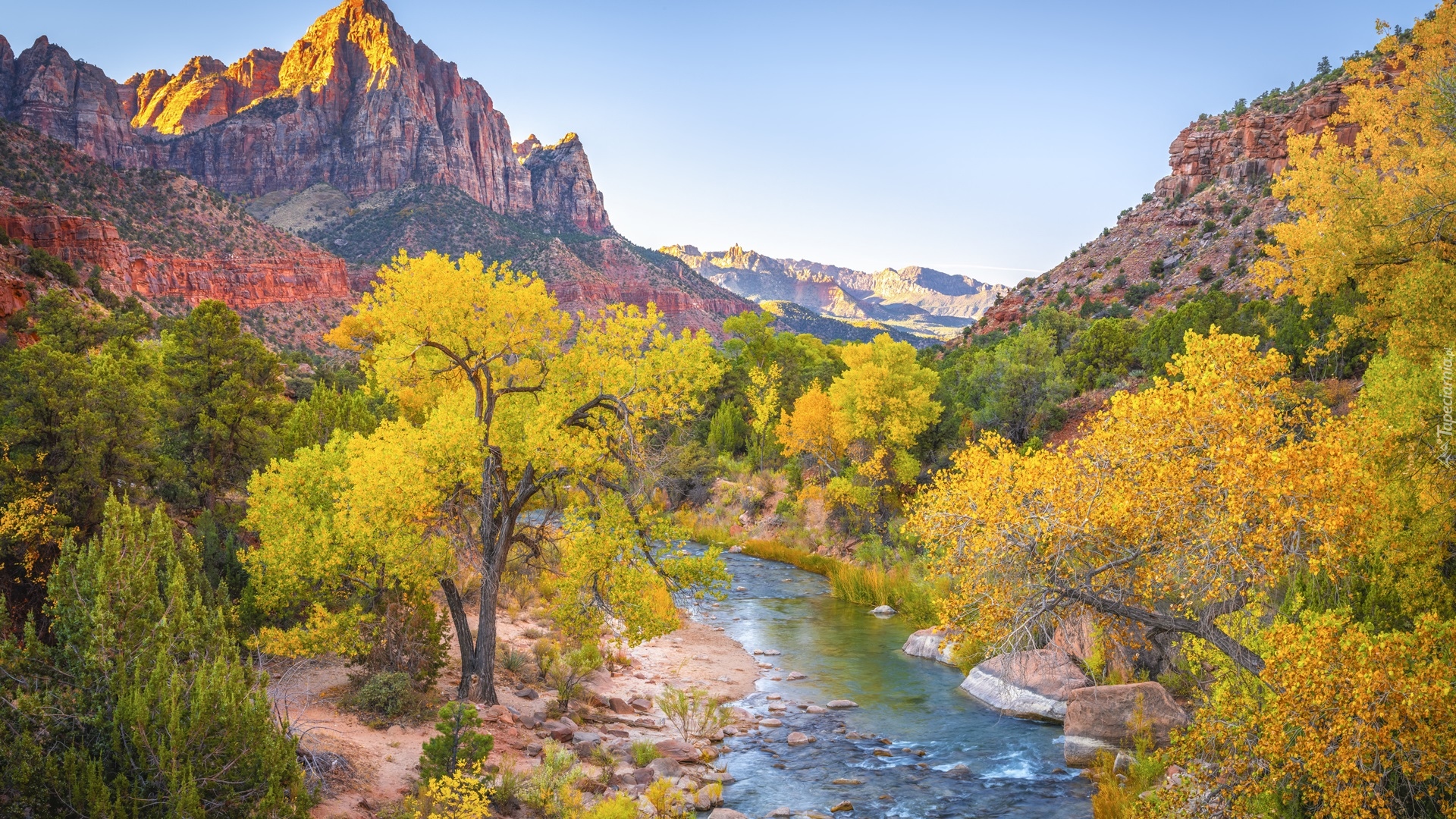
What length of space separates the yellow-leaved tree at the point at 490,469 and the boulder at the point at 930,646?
414 inches

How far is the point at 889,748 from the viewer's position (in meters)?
15.8

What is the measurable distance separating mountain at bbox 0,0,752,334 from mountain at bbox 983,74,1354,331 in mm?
81948

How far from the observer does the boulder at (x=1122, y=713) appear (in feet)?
48.5

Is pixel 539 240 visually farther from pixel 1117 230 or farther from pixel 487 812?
pixel 487 812

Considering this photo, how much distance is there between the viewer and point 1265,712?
8500 millimetres

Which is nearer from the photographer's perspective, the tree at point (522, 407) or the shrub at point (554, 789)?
the shrub at point (554, 789)

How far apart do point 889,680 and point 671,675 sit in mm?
5793

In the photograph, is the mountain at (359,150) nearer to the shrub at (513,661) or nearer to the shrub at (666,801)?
the shrub at (513,661)

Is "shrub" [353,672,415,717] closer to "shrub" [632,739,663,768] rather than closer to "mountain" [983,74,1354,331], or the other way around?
"shrub" [632,739,663,768]

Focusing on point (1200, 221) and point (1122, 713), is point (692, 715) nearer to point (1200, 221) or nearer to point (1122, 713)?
point (1122, 713)

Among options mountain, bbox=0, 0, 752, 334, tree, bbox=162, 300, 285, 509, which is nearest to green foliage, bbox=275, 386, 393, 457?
tree, bbox=162, 300, 285, 509

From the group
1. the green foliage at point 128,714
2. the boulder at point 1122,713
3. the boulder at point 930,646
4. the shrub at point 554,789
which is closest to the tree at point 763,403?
the boulder at point 930,646

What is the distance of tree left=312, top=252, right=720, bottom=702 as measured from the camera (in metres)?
13.2

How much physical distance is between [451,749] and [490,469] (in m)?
4.79
